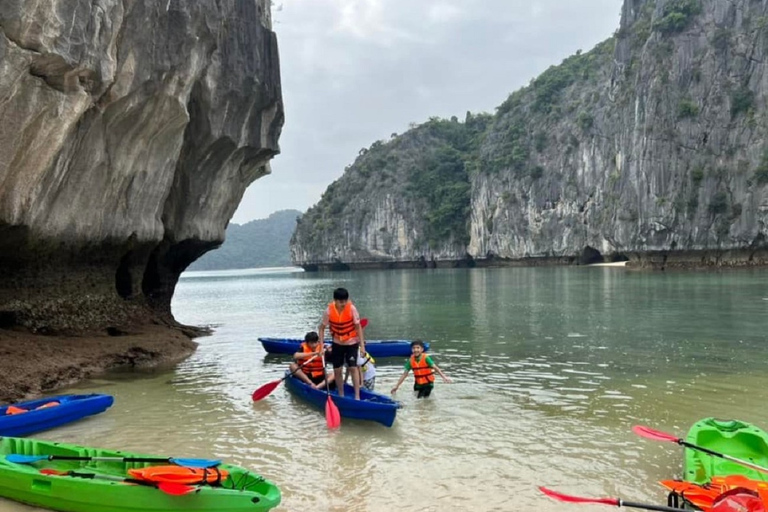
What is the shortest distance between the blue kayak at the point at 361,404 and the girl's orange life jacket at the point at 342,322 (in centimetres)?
96

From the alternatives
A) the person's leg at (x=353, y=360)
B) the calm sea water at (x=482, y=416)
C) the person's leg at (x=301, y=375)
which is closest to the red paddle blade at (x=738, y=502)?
the calm sea water at (x=482, y=416)

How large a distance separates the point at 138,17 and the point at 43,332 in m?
7.62

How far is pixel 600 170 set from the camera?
77250 millimetres

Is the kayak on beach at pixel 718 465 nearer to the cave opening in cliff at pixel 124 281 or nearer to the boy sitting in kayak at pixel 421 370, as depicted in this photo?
the boy sitting in kayak at pixel 421 370

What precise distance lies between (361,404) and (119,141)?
9658mm

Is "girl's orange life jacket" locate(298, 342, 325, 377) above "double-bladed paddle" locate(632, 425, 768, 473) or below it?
above

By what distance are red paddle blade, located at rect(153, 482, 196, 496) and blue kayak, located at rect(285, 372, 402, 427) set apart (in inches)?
141

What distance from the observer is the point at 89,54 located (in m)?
10.8

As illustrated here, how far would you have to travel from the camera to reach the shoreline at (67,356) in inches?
428

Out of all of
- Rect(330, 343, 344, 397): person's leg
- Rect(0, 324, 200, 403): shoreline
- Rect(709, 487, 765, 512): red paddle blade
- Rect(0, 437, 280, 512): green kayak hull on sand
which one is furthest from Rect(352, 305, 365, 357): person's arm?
Rect(0, 324, 200, 403): shoreline

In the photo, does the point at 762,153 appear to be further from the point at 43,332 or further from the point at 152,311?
the point at 43,332

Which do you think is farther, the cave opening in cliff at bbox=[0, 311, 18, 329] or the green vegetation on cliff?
the green vegetation on cliff

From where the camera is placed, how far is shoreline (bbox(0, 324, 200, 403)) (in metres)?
10.9

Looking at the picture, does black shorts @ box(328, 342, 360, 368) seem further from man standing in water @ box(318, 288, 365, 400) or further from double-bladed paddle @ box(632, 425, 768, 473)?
double-bladed paddle @ box(632, 425, 768, 473)
